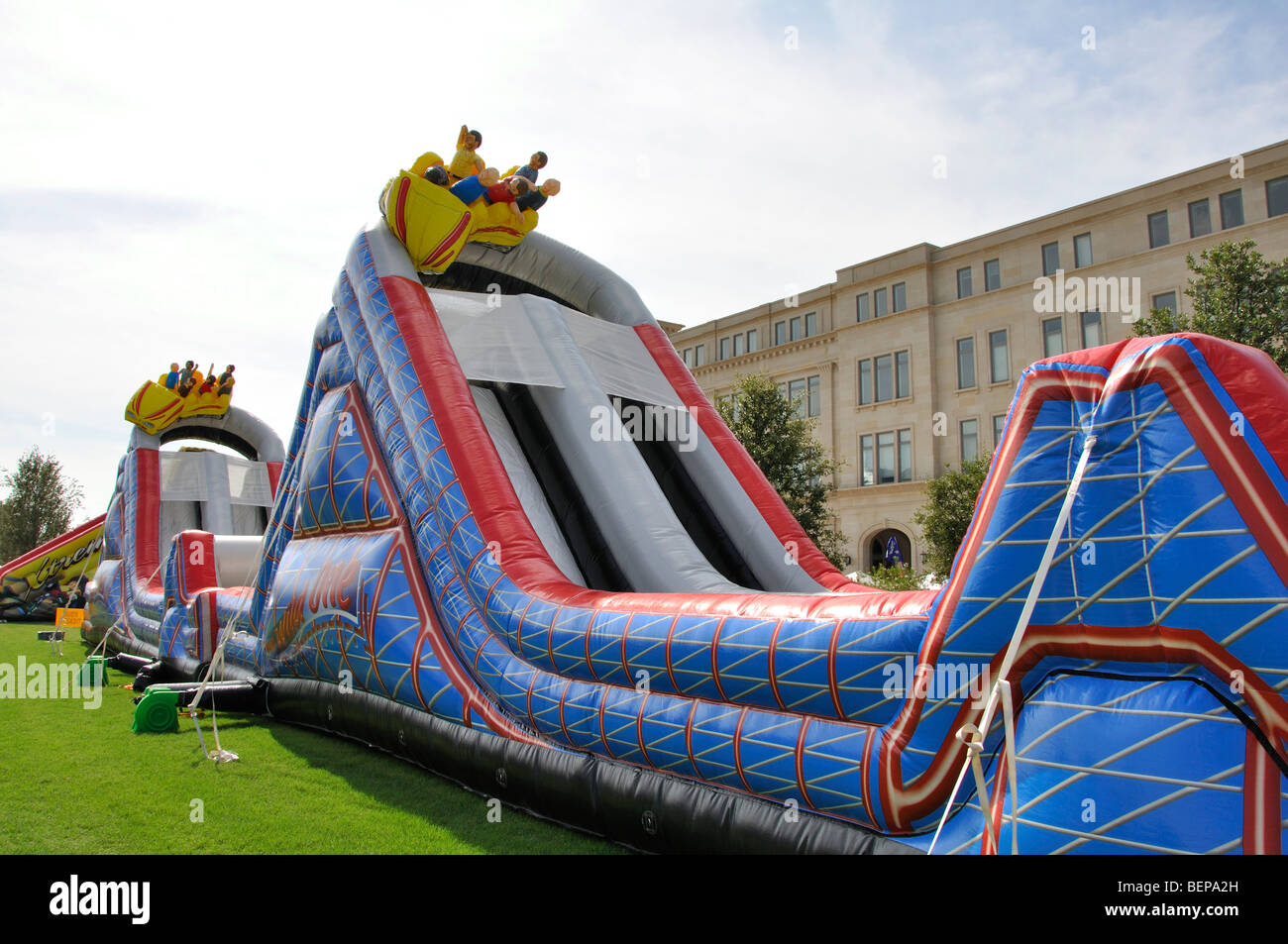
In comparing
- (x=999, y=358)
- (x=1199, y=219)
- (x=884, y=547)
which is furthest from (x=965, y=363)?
(x=1199, y=219)

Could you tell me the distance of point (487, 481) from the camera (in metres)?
4.60

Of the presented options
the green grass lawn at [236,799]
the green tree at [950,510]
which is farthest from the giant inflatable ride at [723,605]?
the green tree at [950,510]

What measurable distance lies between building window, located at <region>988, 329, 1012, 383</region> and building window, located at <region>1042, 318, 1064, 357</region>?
0.91 m

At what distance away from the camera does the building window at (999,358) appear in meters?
21.5

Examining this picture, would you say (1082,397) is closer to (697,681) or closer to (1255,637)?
(1255,637)

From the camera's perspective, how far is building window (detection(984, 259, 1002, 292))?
21766 millimetres

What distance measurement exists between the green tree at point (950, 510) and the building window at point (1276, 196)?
794cm

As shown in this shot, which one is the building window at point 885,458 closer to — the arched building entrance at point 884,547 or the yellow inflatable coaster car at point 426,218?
the arched building entrance at point 884,547
